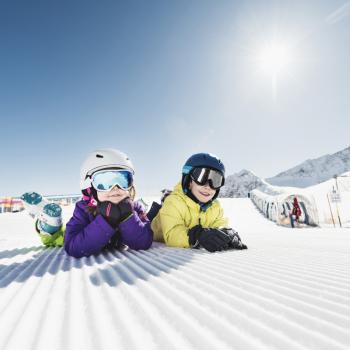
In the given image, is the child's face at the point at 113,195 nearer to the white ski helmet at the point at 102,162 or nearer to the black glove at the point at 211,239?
the white ski helmet at the point at 102,162

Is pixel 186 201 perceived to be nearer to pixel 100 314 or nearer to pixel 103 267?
pixel 103 267

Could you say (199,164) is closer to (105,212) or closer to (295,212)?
(105,212)

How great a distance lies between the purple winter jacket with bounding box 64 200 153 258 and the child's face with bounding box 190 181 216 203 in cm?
76

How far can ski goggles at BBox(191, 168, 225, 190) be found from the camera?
10.6 ft

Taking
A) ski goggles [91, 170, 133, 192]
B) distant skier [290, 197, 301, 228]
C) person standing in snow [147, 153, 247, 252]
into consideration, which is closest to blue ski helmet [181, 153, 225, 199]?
person standing in snow [147, 153, 247, 252]

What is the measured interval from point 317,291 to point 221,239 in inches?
53.2

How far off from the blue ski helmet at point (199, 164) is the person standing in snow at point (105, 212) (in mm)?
715

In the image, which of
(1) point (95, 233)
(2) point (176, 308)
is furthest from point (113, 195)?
(2) point (176, 308)

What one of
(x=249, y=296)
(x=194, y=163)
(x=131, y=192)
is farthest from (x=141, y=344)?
(x=194, y=163)

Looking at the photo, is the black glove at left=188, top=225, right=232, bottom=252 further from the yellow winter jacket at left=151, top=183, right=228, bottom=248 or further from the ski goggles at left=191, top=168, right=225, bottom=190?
the ski goggles at left=191, top=168, right=225, bottom=190

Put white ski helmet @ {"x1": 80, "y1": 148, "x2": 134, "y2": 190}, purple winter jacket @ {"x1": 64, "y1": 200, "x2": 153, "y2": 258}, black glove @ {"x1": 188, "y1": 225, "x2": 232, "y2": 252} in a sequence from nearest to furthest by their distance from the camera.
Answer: purple winter jacket @ {"x1": 64, "y1": 200, "x2": 153, "y2": 258} → black glove @ {"x1": 188, "y1": 225, "x2": 232, "y2": 252} → white ski helmet @ {"x1": 80, "y1": 148, "x2": 134, "y2": 190}

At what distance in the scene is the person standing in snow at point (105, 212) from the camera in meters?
2.34

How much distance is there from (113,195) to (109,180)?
0.56 ft

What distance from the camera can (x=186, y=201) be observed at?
3154mm
